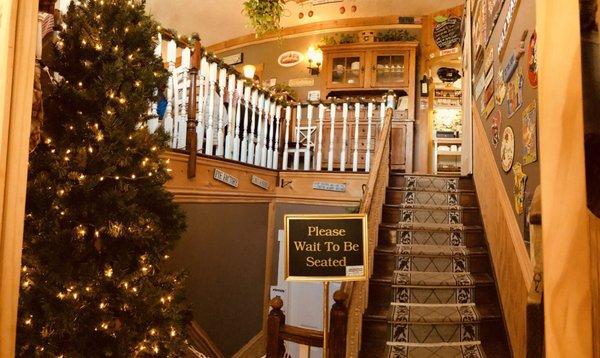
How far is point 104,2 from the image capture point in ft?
6.48

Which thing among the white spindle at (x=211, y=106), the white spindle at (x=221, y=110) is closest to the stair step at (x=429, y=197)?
the white spindle at (x=221, y=110)

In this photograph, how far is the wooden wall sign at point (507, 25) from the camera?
2.66m

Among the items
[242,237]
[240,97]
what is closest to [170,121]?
[240,97]

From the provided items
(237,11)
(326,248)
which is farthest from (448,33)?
(326,248)

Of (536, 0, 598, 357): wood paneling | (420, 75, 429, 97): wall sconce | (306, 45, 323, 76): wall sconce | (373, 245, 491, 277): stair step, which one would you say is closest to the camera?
(536, 0, 598, 357): wood paneling

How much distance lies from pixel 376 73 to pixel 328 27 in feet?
5.06

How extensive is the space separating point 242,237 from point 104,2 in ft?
8.87

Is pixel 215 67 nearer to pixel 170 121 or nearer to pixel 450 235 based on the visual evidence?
pixel 170 121

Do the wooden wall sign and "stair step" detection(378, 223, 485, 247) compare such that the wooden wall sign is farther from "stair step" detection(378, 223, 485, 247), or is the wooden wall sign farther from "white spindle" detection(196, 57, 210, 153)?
"white spindle" detection(196, 57, 210, 153)

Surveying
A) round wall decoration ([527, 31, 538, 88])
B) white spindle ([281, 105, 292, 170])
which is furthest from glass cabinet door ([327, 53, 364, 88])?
round wall decoration ([527, 31, 538, 88])

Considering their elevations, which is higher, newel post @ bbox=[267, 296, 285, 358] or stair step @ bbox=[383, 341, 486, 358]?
newel post @ bbox=[267, 296, 285, 358]

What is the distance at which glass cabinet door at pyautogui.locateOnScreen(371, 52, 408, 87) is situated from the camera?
24.1ft

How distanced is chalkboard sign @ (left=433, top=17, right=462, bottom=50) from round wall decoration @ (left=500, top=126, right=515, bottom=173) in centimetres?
412

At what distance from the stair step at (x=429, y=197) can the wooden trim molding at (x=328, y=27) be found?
444 centimetres
